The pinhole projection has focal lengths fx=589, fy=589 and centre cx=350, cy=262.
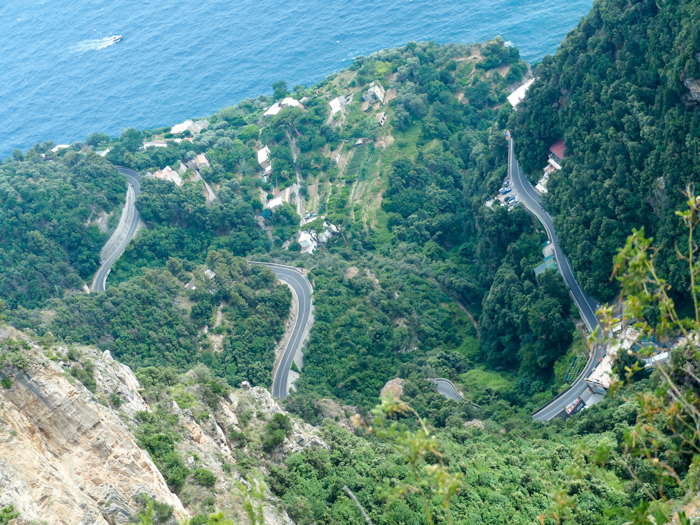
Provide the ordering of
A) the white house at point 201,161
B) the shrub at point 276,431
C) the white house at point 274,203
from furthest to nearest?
the white house at point 201,161 → the white house at point 274,203 → the shrub at point 276,431

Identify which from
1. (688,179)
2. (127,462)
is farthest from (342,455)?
(688,179)

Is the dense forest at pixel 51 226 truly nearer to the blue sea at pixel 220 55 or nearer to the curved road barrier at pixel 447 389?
the blue sea at pixel 220 55

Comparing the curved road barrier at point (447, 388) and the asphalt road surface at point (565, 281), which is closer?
the asphalt road surface at point (565, 281)

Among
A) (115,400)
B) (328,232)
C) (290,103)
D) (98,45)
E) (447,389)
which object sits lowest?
(447,389)

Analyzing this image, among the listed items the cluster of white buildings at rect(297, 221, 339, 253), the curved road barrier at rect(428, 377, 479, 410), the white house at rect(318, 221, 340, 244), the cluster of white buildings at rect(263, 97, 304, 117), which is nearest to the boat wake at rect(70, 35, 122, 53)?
the cluster of white buildings at rect(263, 97, 304, 117)

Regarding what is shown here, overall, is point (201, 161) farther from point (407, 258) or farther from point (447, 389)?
point (447, 389)

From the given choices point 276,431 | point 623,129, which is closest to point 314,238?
point 623,129

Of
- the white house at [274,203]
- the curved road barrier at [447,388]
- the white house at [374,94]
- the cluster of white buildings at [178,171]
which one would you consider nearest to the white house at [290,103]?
the white house at [374,94]
